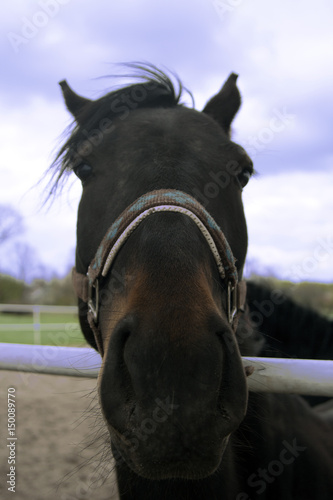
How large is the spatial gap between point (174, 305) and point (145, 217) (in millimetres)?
446

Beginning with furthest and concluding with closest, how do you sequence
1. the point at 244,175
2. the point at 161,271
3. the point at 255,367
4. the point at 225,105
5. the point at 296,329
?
the point at 296,329
the point at 225,105
the point at 244,175
the point at 255,367
the point at 161,271

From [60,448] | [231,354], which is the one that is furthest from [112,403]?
[60,448]

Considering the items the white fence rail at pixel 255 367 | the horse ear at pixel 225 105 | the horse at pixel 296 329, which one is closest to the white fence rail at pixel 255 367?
the white fence rail at pixel 255 367

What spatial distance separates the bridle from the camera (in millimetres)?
1590

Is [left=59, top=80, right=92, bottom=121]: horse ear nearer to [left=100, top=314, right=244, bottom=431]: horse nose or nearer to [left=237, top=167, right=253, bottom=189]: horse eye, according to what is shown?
[left=237, top=167, right=253, bottom=189]: horse eye

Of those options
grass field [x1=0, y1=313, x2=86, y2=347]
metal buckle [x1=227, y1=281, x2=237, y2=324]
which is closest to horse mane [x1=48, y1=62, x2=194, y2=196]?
metal buckle [x1=227, y1=281, x2=237, y2=324]

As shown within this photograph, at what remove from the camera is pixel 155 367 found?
3.87ft

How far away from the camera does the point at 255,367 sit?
71.7 inches

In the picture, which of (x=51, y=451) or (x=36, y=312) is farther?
(x=36, y=312)

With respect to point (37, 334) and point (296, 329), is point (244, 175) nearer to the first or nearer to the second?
point (296, 329)

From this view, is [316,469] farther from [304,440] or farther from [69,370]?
[69,370]

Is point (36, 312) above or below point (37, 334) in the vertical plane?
above

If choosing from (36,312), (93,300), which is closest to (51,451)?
(93,300)

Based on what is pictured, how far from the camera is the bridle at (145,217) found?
1590 mm
